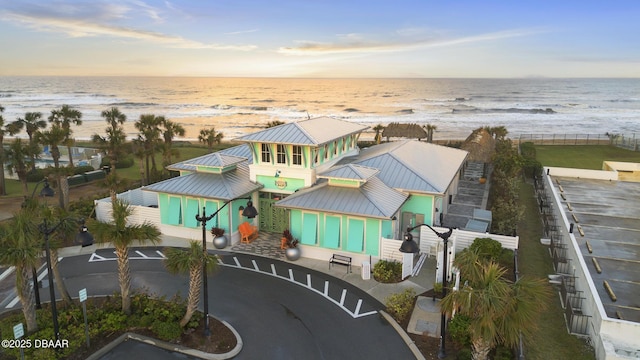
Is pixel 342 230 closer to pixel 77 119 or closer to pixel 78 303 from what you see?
pixel 78 303

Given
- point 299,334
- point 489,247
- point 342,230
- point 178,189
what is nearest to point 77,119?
point 178,189

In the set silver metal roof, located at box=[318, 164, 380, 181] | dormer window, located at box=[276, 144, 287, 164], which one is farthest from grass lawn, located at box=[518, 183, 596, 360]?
dormer window, located at box=[276, 144, 287, 164]

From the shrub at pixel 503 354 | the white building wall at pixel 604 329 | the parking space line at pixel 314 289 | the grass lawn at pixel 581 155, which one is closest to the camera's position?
the white building wall at pixel 604 329

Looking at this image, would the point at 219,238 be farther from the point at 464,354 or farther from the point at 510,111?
the point at 510,111

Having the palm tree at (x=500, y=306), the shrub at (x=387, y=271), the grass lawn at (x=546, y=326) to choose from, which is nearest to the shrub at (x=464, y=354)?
the palm tree at (x=500, y=306)

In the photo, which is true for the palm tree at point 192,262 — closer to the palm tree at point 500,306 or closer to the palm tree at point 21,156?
the palm tree at point 500,306
